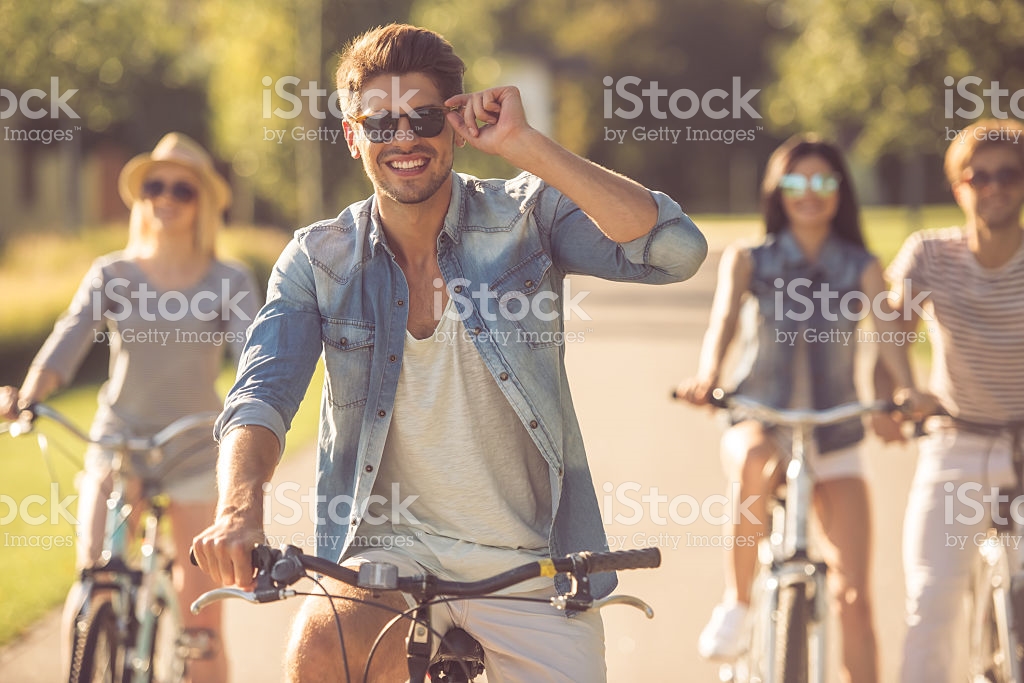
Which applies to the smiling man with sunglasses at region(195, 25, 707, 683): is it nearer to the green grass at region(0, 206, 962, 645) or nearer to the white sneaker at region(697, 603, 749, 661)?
the white sneaker at region(697, 603, 749, 661)

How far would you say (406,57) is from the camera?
123 inches

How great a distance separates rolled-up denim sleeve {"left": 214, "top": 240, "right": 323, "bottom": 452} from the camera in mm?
2945

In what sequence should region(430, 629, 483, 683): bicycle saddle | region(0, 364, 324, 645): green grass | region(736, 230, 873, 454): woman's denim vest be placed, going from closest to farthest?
region(430, 629, 483, 683): bicycle saddle
region(736, 230, 873, 454): woman's denim vest
region(0, 364, 324, 645): green grass

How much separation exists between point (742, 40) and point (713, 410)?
60.5 meters

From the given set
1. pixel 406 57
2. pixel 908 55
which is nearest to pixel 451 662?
pixel 406 57

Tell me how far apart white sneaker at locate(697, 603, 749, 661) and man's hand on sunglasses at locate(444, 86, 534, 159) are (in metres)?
2.44

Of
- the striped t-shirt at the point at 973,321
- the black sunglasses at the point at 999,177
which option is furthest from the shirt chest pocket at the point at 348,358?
the black sunglasses at the point at 999,177

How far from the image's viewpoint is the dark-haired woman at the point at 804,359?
510cm

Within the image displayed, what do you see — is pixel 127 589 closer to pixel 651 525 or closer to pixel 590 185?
pixel 590 185

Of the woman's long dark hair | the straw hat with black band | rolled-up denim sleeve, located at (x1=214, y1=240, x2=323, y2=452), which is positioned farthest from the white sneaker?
the straw hat with black band

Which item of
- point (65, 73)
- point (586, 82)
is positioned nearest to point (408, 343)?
point (65, 73)

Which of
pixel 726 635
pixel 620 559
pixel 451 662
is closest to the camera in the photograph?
pixel 620 559

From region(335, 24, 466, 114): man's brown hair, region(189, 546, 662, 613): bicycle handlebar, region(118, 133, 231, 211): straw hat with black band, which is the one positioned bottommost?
region(189, 546, 662, 613): bicycle handlebar

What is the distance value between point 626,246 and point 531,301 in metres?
0.28
